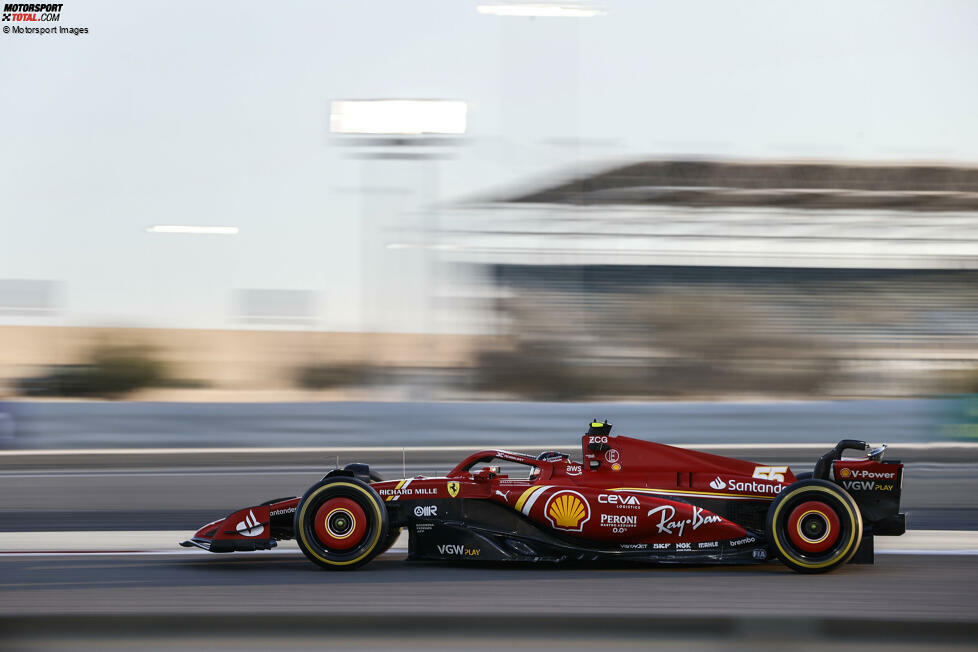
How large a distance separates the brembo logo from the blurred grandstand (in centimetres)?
1392

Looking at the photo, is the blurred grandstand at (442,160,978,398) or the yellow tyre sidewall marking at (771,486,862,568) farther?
the blurred grandstand at (442,160,978,398)

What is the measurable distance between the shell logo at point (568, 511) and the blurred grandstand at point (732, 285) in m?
13.7

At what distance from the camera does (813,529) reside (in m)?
6.30

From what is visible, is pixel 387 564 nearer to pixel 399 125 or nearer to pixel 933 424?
pixel 933 424

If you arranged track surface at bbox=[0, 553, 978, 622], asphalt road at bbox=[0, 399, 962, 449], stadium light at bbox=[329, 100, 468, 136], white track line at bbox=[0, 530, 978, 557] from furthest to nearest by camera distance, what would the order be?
stadium light at bbox=[329, 100, 468, 136] < asphalt road at bbox=[0, 399, 962, 449] < white track line at bbox=[0, 530, 978, 557] < track surface at bbox=[0, 553, 978, 622]

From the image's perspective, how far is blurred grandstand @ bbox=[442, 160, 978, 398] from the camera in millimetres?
20609

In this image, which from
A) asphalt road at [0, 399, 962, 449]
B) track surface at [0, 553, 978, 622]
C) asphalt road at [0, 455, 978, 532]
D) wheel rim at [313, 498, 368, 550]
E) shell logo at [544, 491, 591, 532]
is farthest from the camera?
asphalt road at [0, 399, 962, 449]

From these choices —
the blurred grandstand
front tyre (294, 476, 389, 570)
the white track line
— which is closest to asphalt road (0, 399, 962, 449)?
the blurred grandstand

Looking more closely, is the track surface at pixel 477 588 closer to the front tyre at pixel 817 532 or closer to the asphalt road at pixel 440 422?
the front tyre at pixel 817 532

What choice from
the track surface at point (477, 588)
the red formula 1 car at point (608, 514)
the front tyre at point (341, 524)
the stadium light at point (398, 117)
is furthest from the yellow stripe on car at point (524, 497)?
the stadium light at point (398, 117)

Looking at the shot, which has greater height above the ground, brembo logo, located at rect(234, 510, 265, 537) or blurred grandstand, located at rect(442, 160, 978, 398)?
blurred grandstand, located at rect(442, 160, 978, 398)

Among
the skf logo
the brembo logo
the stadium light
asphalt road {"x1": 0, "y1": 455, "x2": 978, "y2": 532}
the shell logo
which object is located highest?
the stadium light

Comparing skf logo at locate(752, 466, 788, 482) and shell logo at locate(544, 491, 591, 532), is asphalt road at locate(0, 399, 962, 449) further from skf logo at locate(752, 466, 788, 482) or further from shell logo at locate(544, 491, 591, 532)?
shell logo at locate(544, 491, 591, 532)

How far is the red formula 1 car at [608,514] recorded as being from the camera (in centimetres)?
632
